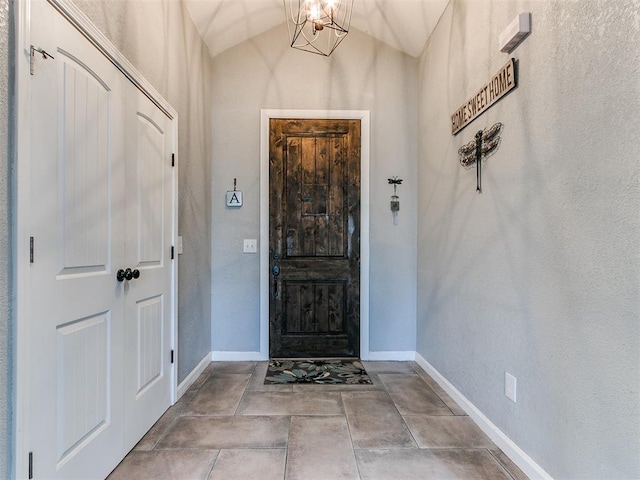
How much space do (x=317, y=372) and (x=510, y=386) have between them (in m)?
1.61

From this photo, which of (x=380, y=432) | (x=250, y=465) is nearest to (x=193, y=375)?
(x=250, y=465)

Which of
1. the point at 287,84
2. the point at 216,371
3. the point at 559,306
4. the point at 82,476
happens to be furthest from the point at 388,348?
the point at 287,84

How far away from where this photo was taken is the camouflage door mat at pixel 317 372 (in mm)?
2792

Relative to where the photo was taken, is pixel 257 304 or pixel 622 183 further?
pixel 257 304

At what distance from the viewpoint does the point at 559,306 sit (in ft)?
4.70

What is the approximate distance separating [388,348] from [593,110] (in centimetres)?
259

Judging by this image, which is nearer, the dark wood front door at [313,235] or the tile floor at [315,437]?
the tile floor at [315,437]

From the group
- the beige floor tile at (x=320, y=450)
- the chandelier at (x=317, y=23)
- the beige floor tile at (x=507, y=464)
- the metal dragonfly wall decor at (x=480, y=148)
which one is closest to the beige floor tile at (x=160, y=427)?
the beige floor tile at (x=320, y=450)

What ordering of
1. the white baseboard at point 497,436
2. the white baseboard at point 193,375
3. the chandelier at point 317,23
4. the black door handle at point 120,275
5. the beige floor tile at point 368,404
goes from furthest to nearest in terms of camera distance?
the white baseboard at point 193,375
the chandelier at point 317,23
the beige floor tile at point 368,404
the black door handle at point 120,275
the white baseboard at point 497,436

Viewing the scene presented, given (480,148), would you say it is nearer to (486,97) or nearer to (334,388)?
(486,97)

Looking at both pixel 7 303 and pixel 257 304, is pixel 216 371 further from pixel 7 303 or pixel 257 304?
pixel 7 303

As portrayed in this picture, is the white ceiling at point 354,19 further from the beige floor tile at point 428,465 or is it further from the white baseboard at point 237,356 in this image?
the beige floor tile at point 428,465

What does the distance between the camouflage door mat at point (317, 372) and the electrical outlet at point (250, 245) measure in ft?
3.49

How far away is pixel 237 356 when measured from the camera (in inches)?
129
